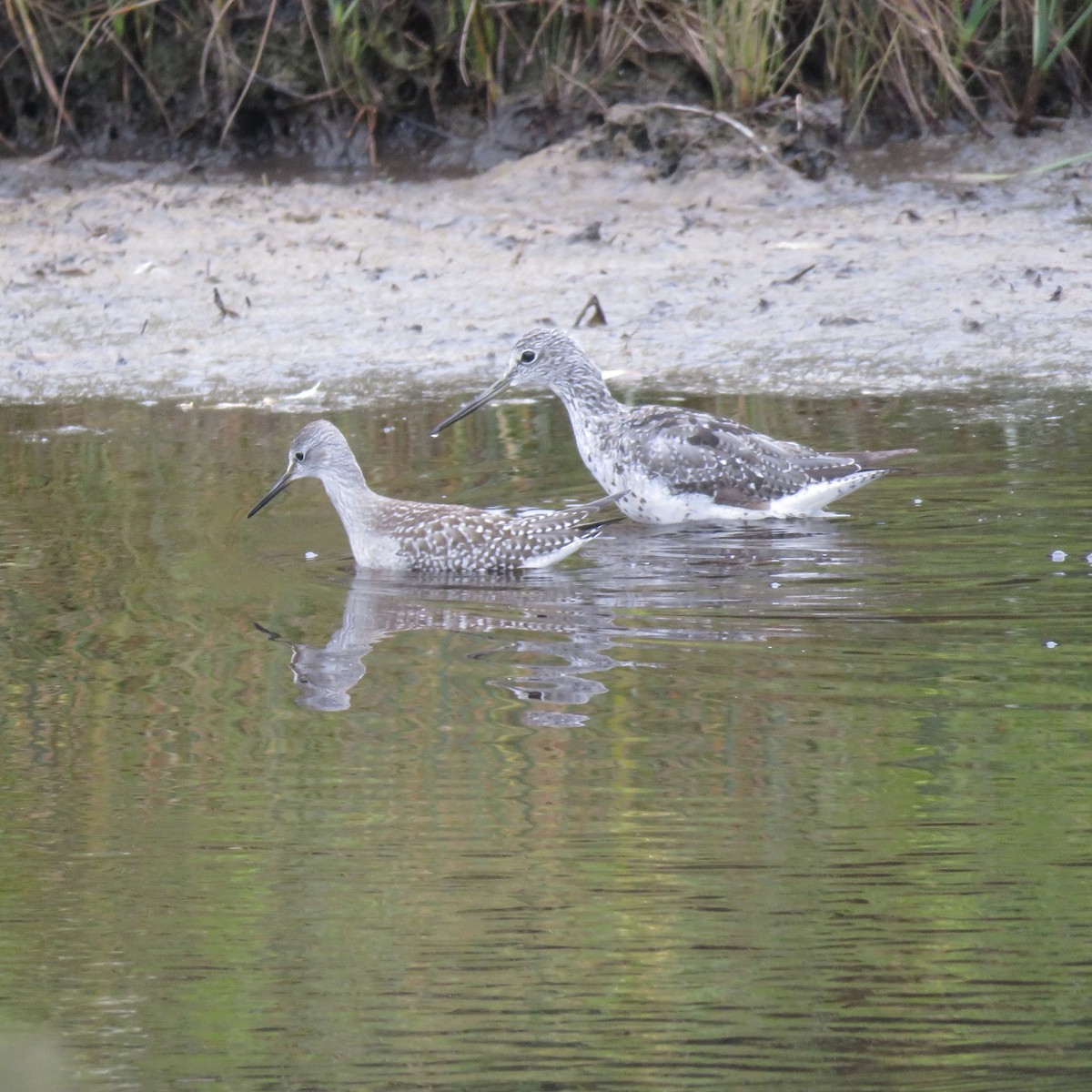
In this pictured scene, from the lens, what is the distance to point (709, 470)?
714 centimetres

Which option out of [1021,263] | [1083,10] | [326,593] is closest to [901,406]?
[1021,263]

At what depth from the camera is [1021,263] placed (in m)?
9.97

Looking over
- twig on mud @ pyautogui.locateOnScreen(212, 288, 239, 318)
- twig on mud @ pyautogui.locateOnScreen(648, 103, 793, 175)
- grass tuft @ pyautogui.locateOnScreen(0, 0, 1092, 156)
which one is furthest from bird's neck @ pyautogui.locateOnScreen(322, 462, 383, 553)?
grass tuft @ pyautogui.locateOnScreen(0, 0, 1092, 156)

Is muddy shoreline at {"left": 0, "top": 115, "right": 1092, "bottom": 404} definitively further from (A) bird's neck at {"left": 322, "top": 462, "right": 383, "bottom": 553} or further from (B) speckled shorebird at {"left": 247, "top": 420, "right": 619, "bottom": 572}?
(B) speckled shorebird at {"left": 247, "top": 420, "right": 619, "bottom": 572}

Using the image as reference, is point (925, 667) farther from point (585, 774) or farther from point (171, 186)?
point (171, 186)

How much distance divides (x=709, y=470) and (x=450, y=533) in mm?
1094

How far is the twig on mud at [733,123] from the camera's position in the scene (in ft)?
36.7

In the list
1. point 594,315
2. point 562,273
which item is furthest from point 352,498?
point 562,273

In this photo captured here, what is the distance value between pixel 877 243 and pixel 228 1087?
319 inches

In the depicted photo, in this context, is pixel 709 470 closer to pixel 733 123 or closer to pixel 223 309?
pixel 223 309

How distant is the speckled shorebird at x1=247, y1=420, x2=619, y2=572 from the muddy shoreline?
218 centimetres

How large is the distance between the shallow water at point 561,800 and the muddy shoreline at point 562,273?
71.5 inches

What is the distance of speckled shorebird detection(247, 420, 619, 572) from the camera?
6547 millimetres

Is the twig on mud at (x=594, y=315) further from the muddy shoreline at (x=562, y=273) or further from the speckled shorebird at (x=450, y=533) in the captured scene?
the speckled shorebird at (x=450, y=533)
